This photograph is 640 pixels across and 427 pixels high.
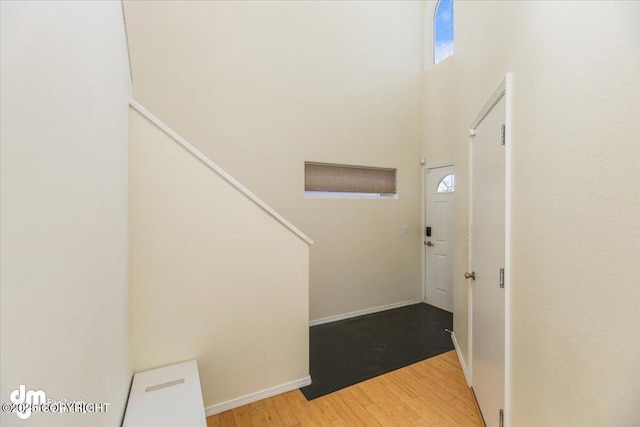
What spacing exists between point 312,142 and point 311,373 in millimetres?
2663

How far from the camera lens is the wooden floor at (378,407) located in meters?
1.89

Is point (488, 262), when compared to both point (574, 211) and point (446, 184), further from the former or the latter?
point (446, 184)

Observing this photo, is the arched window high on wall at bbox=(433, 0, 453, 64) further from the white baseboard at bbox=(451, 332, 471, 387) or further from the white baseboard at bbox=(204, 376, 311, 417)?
the white baseboard at bbox=(204, 376, 311, 417)

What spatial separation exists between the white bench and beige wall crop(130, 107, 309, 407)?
0.37 ft

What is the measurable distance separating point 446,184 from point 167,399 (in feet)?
13.2

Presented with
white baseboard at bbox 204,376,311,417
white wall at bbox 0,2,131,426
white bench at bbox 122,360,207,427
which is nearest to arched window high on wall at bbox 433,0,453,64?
white wall at bbox 0,2,131,426

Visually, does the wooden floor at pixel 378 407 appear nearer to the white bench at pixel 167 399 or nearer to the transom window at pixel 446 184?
the white bench at pixel 167 399

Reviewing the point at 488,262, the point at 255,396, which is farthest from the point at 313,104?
the point at 255,396

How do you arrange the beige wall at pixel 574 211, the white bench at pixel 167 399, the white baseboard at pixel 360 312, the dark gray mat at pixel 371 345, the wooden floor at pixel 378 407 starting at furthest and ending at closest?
the white baseboard at pixel 360 312 < the dark gray mat at pixel 371 345 < the wooden floor at pixel 378 407 < the white bench at pixel 167 399 < the beige wall at pixel 574 211

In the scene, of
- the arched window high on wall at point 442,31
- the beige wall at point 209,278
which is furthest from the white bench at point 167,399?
the arched window high on wall at point 442,31

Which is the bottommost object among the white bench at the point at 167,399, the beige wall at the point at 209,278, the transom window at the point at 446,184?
the white bench at the point at 167,399

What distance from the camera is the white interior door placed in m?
1.54

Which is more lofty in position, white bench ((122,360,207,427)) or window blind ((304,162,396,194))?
window blind ((304,162,396,194))

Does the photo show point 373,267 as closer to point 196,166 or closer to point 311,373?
point 311,373
